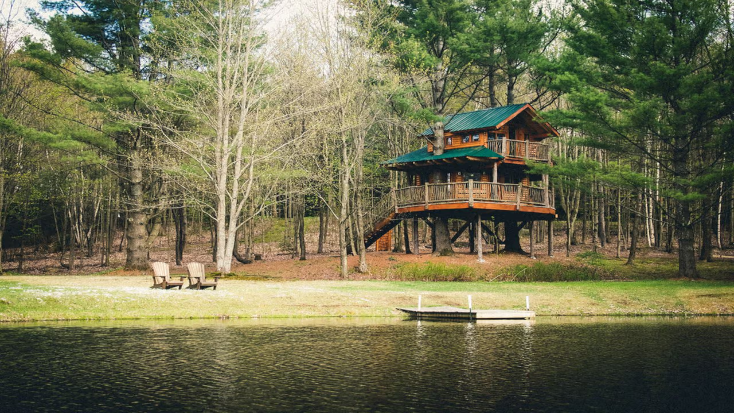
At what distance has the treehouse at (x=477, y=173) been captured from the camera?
114ft

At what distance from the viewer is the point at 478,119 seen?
37.9 m

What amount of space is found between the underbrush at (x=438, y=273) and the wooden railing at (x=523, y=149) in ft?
28.3

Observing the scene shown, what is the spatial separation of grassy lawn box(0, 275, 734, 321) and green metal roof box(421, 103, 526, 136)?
1223 cm

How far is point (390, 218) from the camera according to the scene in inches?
1459

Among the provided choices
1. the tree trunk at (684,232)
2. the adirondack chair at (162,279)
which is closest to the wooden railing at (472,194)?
the tree trunk at (684,232)

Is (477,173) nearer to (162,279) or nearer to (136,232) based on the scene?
(136,232)

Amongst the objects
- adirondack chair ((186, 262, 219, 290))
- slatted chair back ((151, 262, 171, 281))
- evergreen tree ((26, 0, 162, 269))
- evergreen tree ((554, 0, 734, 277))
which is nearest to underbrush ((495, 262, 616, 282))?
evergreen tree ((554, 0, 734, 277))

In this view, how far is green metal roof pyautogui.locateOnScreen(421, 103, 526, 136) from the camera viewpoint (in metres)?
36.2

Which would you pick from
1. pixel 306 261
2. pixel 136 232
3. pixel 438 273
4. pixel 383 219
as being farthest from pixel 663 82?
pixel 136 232

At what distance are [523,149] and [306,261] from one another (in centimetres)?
1535

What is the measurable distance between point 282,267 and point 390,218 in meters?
7.45

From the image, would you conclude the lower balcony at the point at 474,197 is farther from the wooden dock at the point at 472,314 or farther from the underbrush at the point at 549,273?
the wooden dock at the point at 472,314

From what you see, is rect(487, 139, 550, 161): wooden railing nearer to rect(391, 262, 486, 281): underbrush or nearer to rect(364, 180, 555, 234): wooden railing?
rect(364, 180, 555, 234): wooden railing

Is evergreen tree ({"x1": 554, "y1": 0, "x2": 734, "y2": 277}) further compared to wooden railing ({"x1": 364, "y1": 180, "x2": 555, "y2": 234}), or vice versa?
wooden railing ({"x1": 364, "y1": 180, "x2": 555, "y2": 234})
